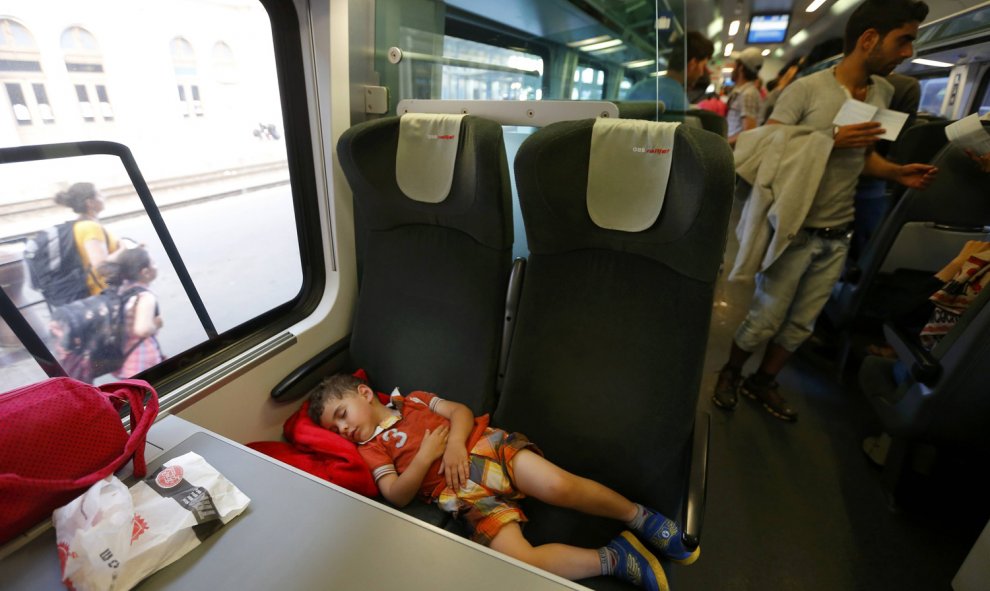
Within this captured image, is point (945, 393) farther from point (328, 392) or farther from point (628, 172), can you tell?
point (328, 392)

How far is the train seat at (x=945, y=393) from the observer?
1376 mm

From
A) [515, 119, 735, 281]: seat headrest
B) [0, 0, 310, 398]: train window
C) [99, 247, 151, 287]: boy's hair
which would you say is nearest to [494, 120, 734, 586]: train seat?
[515, 119, 735, 281]: seat headrest

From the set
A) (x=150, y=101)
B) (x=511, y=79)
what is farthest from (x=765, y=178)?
(x=150, y=101)

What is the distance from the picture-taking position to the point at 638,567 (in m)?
1.10

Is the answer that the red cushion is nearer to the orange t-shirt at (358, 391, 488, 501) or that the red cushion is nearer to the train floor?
the orange t-shirt at (358, 391, 488, 501)

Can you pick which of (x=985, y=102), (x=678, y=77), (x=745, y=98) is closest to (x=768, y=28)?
(x=745, y=98)

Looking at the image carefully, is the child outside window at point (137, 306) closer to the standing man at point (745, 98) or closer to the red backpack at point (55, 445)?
the red backpack at point (55, 445)

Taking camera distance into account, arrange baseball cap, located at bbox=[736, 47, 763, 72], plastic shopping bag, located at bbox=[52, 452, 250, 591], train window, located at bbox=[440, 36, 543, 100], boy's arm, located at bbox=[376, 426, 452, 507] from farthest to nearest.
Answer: baseball cap, located at bbox=[736, 47, 763, 72], train window, located at bbox=[440, 36, 543, 100], boy's arm, located at bbox=[376, 426, 452, 507], plastic shopping bag, located at bbox=[52, 452, 250, 591]

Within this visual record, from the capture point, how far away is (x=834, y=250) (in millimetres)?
1985

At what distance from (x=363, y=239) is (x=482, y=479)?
44.1 inches

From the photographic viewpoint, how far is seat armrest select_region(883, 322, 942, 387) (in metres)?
1.50

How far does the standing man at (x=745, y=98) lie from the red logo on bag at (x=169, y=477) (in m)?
4.53

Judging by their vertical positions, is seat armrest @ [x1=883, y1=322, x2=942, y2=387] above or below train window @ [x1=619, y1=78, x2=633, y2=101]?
below

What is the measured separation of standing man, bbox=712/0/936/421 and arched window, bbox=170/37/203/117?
2.36 metres
